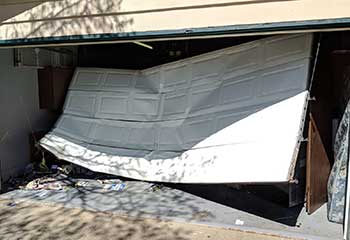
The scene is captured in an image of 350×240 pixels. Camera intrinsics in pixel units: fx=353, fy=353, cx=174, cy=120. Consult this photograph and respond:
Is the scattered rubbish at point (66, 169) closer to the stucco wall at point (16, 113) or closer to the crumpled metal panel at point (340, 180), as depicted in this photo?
the stucco wall at point (16, 113)

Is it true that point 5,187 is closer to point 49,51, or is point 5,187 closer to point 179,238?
point 49,51

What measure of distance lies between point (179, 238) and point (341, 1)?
2.86 metres

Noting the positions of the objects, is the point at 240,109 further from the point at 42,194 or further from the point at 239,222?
the point at 42,194

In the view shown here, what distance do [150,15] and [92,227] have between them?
2.55 meters

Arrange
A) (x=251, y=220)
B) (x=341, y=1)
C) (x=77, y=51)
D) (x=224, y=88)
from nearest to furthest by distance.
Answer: (x=341, y=1)
(x=251, y=220)
(x=224, y=88)
(x=77, y=51)

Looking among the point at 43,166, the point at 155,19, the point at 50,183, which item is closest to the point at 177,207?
the point at 50,183

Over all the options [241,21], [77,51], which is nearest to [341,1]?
[241,21]

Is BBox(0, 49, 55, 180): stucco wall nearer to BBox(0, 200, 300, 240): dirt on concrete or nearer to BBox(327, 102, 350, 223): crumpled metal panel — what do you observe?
BBox(0, 200, 300, 240): dirt on concrete

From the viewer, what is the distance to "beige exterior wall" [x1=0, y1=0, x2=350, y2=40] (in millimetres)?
3322

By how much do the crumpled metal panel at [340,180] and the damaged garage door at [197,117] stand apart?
0.60 m

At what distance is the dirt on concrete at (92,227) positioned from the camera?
394cm

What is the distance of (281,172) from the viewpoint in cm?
375

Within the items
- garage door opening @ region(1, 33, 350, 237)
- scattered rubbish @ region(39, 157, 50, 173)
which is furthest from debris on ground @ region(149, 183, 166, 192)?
scattered rubbish @ region(39, 157, 50, 173)

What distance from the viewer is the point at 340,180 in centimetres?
405
